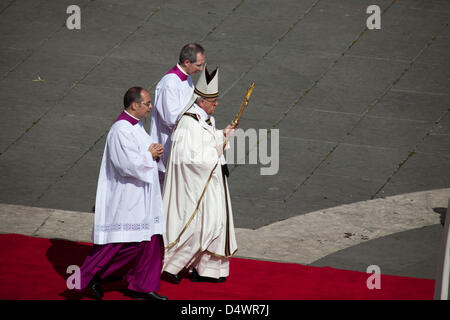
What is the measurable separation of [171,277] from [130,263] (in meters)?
0.54

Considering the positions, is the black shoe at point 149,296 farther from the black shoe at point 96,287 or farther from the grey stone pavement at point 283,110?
the grey stone pavement at point 283,110

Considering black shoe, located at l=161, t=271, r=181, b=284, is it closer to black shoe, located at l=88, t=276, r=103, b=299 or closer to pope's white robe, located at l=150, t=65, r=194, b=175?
black shoe, located at l=88, t=276, r=103, b=299

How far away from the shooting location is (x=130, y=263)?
7973 mm

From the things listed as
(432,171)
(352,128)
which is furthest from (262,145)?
(432,171)

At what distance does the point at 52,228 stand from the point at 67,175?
1.53m

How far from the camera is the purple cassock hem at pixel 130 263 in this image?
25.5 ft

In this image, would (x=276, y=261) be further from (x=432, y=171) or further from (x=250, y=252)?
(x=432, y=171)

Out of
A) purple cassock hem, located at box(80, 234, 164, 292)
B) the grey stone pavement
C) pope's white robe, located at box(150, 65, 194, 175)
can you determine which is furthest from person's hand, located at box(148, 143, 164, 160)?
the grey stone pavement

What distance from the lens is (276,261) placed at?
349 inches

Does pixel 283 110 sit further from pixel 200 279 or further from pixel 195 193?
pixel 200 279

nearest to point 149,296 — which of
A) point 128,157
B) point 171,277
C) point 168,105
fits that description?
point 171,277

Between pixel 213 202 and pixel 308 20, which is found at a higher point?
pixel 308 20

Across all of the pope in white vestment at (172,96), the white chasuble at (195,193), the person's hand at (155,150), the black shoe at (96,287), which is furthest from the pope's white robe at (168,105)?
the black shoe at (96,287)

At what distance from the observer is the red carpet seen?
7.87 meters
